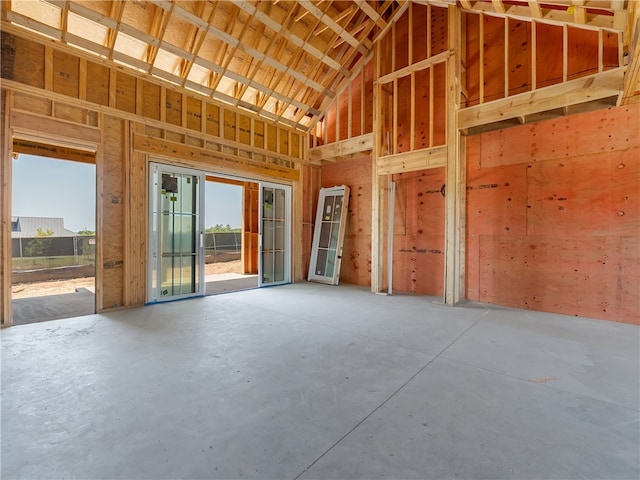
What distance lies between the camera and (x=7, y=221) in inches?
143

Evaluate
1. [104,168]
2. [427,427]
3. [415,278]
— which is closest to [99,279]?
[104,168]

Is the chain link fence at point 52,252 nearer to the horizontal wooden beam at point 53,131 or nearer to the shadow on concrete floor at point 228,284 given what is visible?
the shadow on concrete floor at point 228,284

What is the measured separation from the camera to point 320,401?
2020mm

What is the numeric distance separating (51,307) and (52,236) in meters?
8.05

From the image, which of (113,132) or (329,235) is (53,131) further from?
(329,235)

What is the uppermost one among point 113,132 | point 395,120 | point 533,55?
point 533,55

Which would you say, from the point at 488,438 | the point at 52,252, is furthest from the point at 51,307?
the point at 52,252

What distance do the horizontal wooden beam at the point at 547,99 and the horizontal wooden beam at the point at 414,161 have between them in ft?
1.76

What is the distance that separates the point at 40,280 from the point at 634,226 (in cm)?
1179

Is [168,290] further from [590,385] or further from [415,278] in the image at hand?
[590,385]

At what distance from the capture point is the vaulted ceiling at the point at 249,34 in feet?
12.6

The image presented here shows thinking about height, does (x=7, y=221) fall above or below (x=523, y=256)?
above

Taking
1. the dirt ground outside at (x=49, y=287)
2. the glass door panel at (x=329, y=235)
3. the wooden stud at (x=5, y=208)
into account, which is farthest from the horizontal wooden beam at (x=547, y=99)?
the dirt ground outside at (x=49, y=287)

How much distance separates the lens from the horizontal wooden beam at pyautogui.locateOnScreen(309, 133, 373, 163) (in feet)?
20.3
